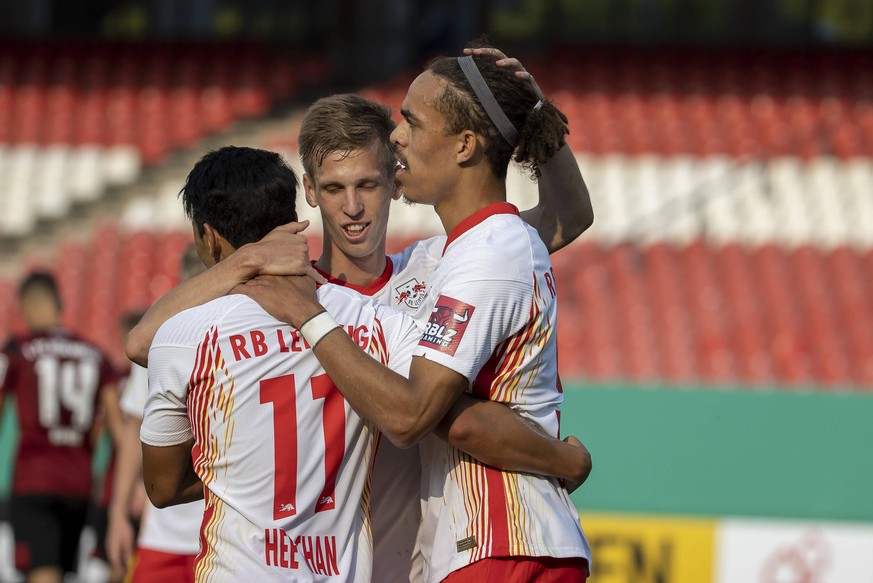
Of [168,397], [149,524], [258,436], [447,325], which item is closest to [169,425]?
[168,397]

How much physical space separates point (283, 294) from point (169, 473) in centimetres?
54

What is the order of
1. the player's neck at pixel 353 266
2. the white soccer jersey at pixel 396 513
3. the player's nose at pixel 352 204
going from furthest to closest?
the player's neck at pixel 353 266
the player's nose at pixel 352 204
the white soccer jersey at pixel 396 513

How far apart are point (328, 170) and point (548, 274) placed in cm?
77

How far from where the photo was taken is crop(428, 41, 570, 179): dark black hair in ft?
8.76

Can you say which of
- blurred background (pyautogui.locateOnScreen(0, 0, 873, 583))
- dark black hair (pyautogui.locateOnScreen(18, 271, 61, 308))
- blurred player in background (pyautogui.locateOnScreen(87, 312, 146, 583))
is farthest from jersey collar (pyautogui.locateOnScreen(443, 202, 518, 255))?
dark black hair (pyautogui.locateOnScreen(18, 271, 61, 308))

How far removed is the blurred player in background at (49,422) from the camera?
21.9 feet

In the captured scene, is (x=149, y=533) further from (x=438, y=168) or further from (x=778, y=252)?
(x=778, y=252)

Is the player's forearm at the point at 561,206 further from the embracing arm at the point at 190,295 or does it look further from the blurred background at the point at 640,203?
the blurred background at the point at 640,203

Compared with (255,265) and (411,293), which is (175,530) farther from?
(255,265)

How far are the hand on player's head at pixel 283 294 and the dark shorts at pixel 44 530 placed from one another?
476cm

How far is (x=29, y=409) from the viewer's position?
6730mm

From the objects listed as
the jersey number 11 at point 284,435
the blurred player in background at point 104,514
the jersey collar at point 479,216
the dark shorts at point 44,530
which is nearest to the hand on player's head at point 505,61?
the jersey collar at point 479,216

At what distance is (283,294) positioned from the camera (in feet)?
8.32

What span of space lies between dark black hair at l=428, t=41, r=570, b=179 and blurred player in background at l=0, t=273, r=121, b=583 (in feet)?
14.7
